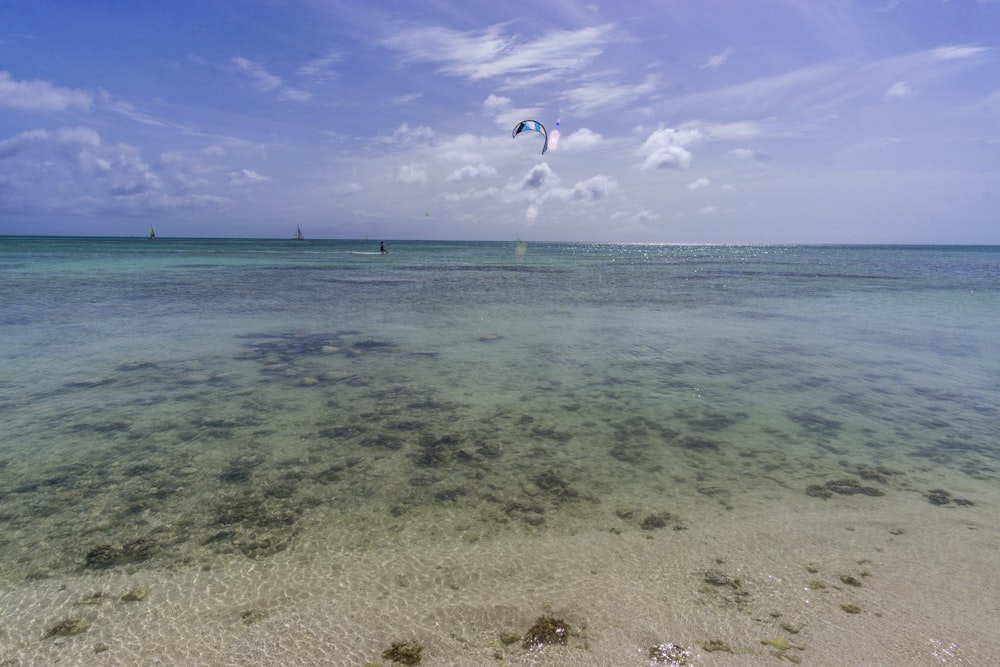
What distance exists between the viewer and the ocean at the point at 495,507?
377cm

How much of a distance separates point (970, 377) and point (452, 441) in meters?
10.9

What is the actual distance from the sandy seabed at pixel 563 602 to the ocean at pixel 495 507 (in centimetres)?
2

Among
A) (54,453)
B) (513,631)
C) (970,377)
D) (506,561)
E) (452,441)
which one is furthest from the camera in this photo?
(970,377)

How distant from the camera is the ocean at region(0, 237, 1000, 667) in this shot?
3.77 meters

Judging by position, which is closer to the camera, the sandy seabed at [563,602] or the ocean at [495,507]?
the sandy seabed at [563,602]

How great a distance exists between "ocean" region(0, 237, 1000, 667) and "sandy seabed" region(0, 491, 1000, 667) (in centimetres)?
2

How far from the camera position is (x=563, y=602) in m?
4.10

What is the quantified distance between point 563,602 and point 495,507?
1.58m

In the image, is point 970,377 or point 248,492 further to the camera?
point 970,377

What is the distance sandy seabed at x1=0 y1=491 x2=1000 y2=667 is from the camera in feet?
11.8

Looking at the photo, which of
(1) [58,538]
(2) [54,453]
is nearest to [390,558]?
(1) [58,538]

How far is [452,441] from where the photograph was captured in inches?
288

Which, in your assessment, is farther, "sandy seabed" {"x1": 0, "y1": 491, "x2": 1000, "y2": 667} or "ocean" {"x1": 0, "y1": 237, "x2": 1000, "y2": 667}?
"ocean" {"x1": 0, "y1": 237, "x2": 1000, "y2": 667}

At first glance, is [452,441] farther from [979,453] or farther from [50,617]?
[979,453]
